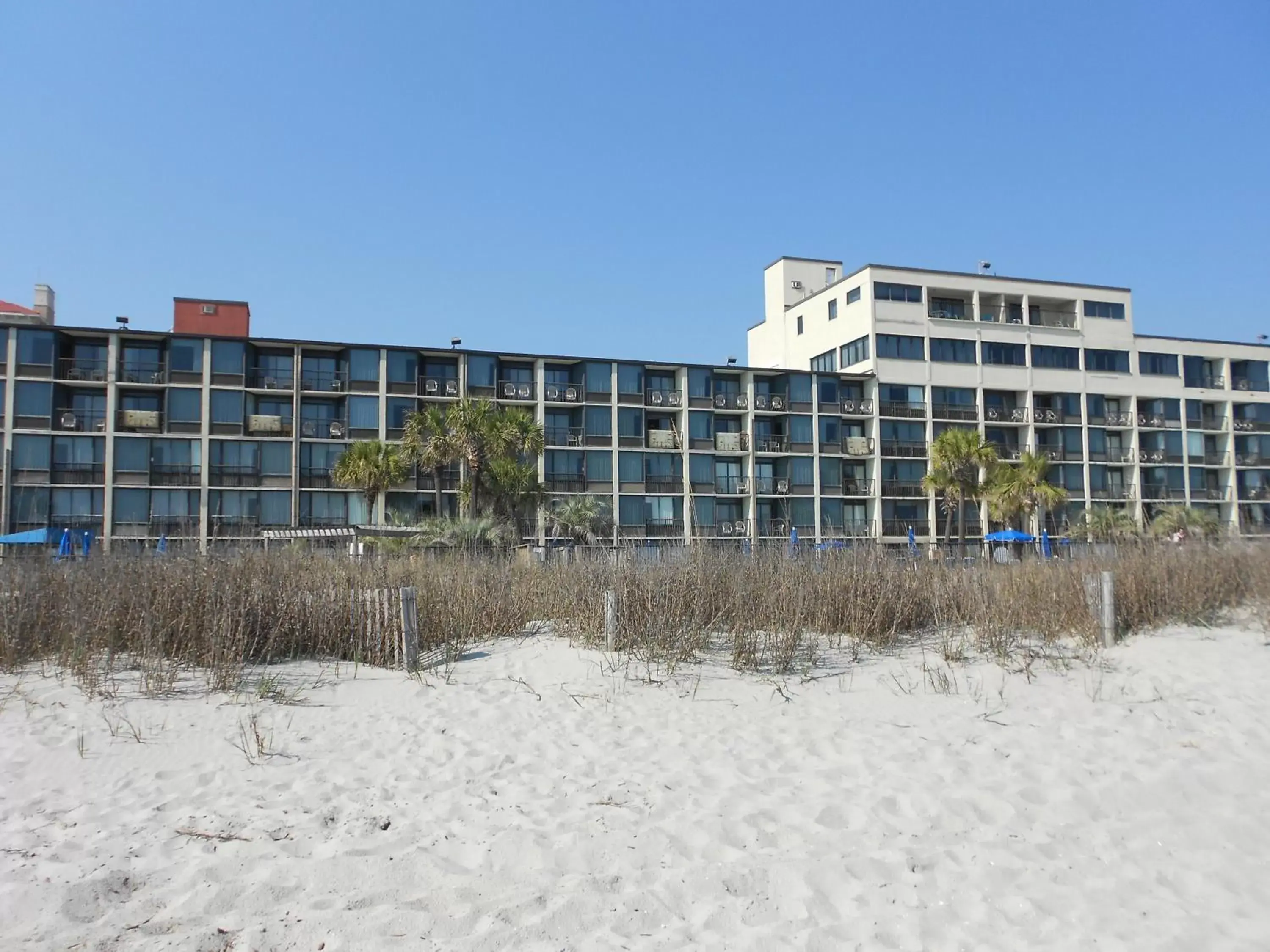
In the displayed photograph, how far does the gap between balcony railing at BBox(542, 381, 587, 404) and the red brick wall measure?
56.3 ft

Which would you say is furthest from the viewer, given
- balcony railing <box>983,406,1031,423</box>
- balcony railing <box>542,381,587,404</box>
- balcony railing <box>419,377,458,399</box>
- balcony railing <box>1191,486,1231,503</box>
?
balcony railing <box>1191,486,1231,503</box>

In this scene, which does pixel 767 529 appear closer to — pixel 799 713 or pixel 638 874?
pixel 799 713

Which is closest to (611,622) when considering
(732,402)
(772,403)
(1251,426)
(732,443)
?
(732,443)

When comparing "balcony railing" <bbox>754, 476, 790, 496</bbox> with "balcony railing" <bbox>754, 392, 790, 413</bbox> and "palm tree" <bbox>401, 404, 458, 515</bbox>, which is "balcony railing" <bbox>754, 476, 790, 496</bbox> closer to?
"balcony railing" <bbox>754, 392, 790, 413</bbox>

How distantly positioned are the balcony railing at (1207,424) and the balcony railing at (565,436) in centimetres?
4318

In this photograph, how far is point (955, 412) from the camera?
188 feet

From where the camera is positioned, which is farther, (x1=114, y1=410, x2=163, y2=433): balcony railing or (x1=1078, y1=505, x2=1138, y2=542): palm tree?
(x1=114, y1=410, x2=163, y2=433): balcony railing

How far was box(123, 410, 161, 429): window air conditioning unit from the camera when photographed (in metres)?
43.7

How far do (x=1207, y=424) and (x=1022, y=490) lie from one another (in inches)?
1117

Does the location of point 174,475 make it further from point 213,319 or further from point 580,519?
point 580,519

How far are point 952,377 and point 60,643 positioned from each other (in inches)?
2136

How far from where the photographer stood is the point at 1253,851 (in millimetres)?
6586

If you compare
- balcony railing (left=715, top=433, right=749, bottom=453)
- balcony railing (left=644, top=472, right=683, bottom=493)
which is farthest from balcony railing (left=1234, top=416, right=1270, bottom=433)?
balcony railing (left=644, top=472, right=683, bottom=493)

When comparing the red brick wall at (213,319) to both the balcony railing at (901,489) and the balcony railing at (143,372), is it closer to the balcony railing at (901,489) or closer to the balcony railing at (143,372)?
the balcony railing at (143,372)
